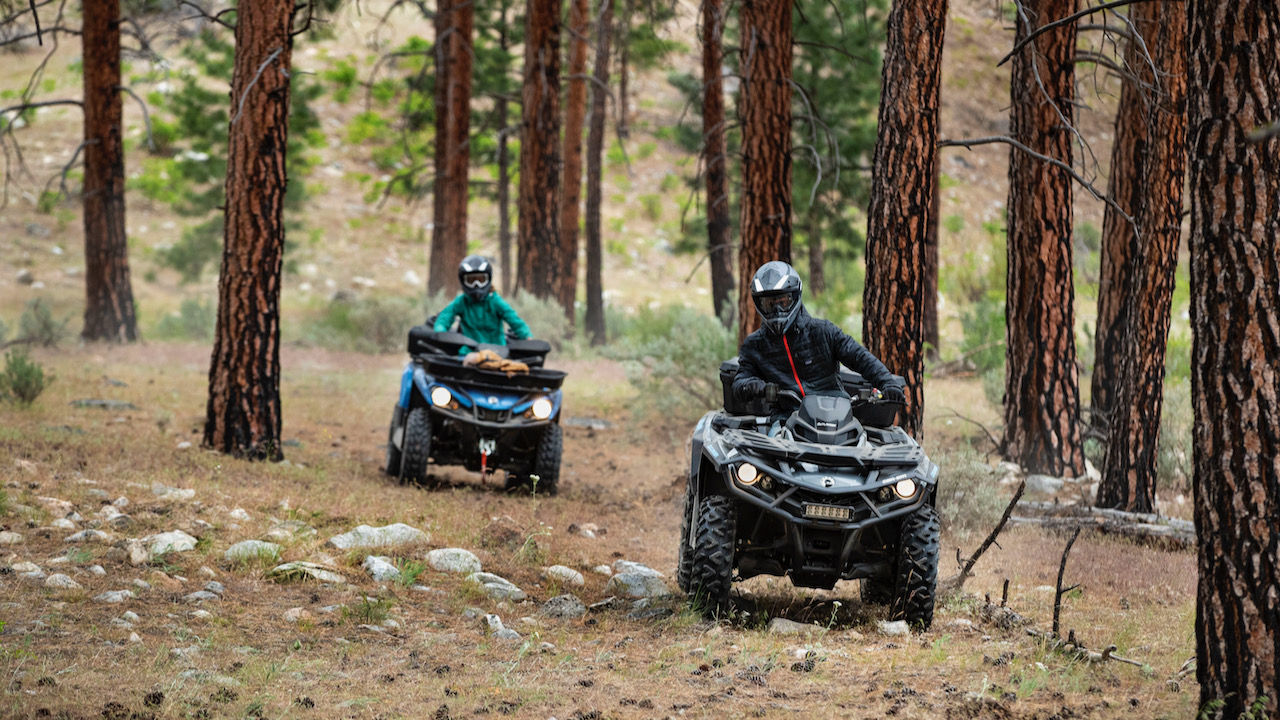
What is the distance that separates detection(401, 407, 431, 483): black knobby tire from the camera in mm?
10211

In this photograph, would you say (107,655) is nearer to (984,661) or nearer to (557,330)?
(984,661)

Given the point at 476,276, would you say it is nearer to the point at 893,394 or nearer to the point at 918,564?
the point at 893,394

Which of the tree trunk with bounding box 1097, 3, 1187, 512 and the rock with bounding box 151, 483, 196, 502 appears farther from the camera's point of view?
the tree trunk with bounding box 1097, 3, 1187, 512

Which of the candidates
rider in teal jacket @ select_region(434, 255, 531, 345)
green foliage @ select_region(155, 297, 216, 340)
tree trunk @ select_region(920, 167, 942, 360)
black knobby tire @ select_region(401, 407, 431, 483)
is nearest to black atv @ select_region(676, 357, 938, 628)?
black knobby tire @ select_region(401, 407, 431, 483)

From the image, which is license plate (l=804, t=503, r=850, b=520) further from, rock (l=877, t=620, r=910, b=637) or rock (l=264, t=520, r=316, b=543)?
rock (l=264, t=520, r=316, b=543)

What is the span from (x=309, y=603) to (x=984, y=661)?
359 centimetres

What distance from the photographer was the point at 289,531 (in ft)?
26.0

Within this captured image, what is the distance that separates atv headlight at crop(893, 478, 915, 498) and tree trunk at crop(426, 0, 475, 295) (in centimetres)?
1678

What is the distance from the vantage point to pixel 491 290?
11.2m

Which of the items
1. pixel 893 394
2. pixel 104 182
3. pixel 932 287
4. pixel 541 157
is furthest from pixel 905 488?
pixel 104 182

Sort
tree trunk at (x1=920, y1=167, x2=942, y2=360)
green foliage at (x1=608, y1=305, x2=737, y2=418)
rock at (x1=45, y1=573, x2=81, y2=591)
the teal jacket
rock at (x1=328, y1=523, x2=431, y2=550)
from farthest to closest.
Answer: tree trunk at (x1=920, y1=167, x2=942, y2=360) → green foliage at (x1=608, y1=305, x2=737, y2=418) → the teal jacket → rock at (x1=328, y1=523, x2=431, y2=550) → rock at (x1=45, y1=573, x2=81, y2=591)

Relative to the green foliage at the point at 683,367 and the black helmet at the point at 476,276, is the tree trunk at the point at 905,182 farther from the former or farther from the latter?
the green foliage at the point at 683,367

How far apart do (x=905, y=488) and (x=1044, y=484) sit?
5568mm

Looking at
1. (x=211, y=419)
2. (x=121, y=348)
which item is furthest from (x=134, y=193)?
(x=211, y=419)
